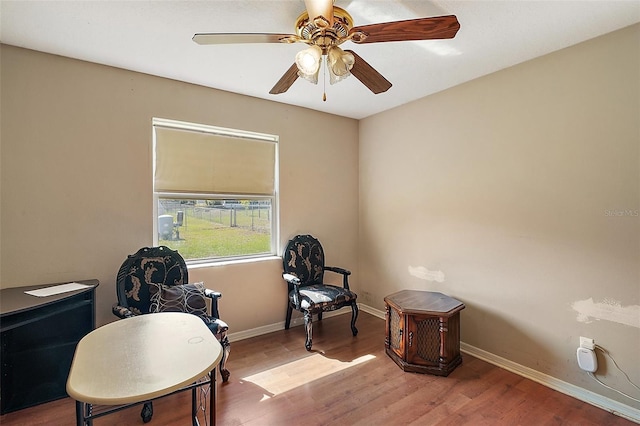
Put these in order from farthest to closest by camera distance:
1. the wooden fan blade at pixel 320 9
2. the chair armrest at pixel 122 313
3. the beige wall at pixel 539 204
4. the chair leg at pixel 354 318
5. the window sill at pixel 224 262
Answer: the chair leg at pixel 354 318
the window sill at pixel 224 262
the chair armrest at pixel 122 313
the beige wall at pixel 539 204
the wooden fan blade at pixel 320 9

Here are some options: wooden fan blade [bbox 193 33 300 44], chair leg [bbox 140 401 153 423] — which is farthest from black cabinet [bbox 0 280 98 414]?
wooden fan blade [bbox 193 33 300 44]

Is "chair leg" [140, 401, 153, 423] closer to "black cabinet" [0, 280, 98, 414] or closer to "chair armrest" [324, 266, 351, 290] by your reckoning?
"black cabinet" [0, 280, 98, 414]

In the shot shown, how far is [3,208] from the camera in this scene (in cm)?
217

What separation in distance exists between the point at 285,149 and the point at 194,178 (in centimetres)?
108

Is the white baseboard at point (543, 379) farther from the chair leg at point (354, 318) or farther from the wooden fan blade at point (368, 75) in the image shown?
the wooden fan blade at point (368, 75)

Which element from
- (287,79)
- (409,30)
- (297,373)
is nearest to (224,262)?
(297,373)

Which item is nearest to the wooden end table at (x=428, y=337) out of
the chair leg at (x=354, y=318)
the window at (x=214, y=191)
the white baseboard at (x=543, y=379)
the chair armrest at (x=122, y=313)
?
the white baseboard at (x=543, y=379)

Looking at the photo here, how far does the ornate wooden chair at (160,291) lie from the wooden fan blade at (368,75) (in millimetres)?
2029

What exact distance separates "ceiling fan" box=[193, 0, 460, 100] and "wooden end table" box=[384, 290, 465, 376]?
2.01 meters

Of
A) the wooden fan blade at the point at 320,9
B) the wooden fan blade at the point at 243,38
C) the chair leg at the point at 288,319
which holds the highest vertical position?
the wooden fan blade at the point at 320,9

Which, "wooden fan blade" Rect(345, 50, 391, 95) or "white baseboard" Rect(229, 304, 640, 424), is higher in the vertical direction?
"wooden fan blade" Rect(345, 50, 391, 95)

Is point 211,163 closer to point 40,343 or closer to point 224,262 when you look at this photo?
point 224,262

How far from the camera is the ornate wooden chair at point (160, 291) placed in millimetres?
2332

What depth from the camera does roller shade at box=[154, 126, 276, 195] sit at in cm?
282
